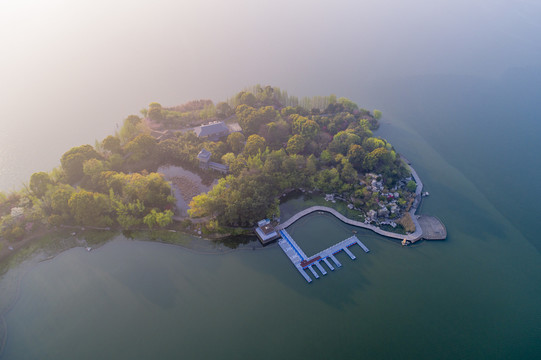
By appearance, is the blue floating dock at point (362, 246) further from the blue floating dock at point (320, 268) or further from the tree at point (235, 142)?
the tree at point (235, 142)

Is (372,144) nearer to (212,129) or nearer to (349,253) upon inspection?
(349,253)

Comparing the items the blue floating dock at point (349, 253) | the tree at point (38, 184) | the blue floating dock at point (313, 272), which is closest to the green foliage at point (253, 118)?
the blue floating dock at point (349, 253)

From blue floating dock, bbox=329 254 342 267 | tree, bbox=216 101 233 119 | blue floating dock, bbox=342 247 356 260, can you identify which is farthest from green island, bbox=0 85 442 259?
blue floating dock, bbox=329 254 342 267

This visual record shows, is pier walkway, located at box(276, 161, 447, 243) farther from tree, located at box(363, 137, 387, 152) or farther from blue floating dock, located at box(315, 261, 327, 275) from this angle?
tree, located at box(363, 137, 387, 152)

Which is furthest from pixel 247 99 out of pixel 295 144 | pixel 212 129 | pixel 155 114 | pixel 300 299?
pixel 300 299

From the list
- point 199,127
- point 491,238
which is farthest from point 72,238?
point 491,238

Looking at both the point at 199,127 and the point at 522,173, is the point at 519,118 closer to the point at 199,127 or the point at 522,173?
the point at 522,173
